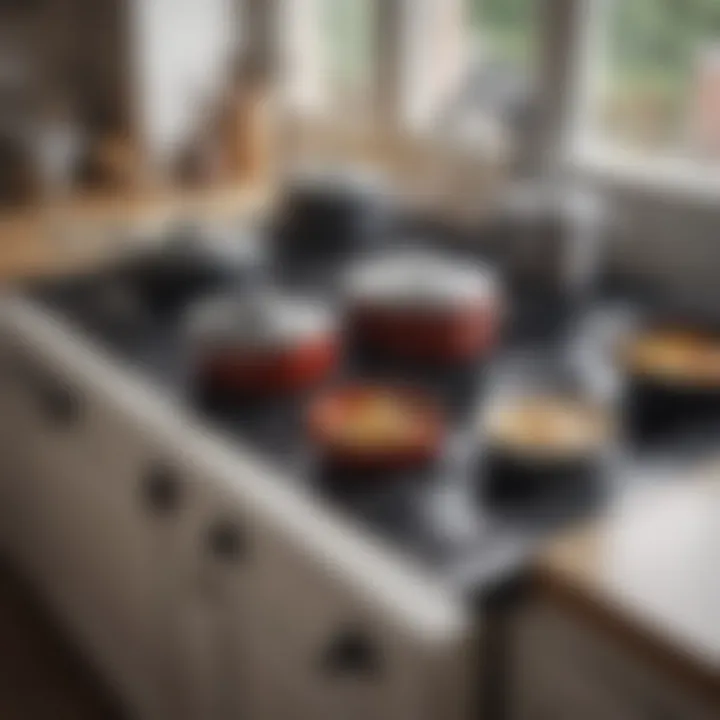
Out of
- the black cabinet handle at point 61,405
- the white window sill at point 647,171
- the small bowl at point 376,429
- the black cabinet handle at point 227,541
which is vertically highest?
the white window sill at point 647,171

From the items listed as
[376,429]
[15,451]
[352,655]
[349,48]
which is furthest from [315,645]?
[349,48]

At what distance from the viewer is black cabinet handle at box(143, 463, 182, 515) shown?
49.7 inches

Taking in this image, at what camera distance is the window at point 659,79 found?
5.26 feet

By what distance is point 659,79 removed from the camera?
1683 millimetres

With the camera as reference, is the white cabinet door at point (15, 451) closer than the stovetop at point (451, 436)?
No

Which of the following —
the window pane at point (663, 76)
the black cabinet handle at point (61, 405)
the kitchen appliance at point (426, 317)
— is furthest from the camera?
the window pane at point (663, 76)

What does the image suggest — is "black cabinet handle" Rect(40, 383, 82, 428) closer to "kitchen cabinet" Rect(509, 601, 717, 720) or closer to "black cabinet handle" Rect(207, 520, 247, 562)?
"black cabinet handle" Rect(207, 520, 247, 562)

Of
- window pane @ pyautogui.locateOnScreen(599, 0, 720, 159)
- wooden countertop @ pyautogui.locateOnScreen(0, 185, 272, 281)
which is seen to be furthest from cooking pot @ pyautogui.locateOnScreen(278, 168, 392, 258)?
window pane @ pyautogui.locateOnScreen(599, 0, 720, 159)

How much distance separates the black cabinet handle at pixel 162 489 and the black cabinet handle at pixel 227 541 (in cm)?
8

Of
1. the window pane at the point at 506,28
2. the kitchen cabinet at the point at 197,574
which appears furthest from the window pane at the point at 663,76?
the kitchen cabinet at the point at 197,574

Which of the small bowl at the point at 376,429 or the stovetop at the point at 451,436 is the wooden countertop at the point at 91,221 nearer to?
the stovetop at the point at 451,436

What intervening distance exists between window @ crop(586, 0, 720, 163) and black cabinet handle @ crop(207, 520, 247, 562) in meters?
0.87

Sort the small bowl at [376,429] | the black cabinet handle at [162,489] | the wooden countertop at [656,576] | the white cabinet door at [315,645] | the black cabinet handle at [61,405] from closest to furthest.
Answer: the wooden countertop at [656,576], the white cabinet door at [315,645], the small bowl at [376,429], the black cabinet handle at [162,489], the black cabinet handle at [61,405]

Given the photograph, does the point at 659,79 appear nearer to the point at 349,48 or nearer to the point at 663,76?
the point at 663,76
